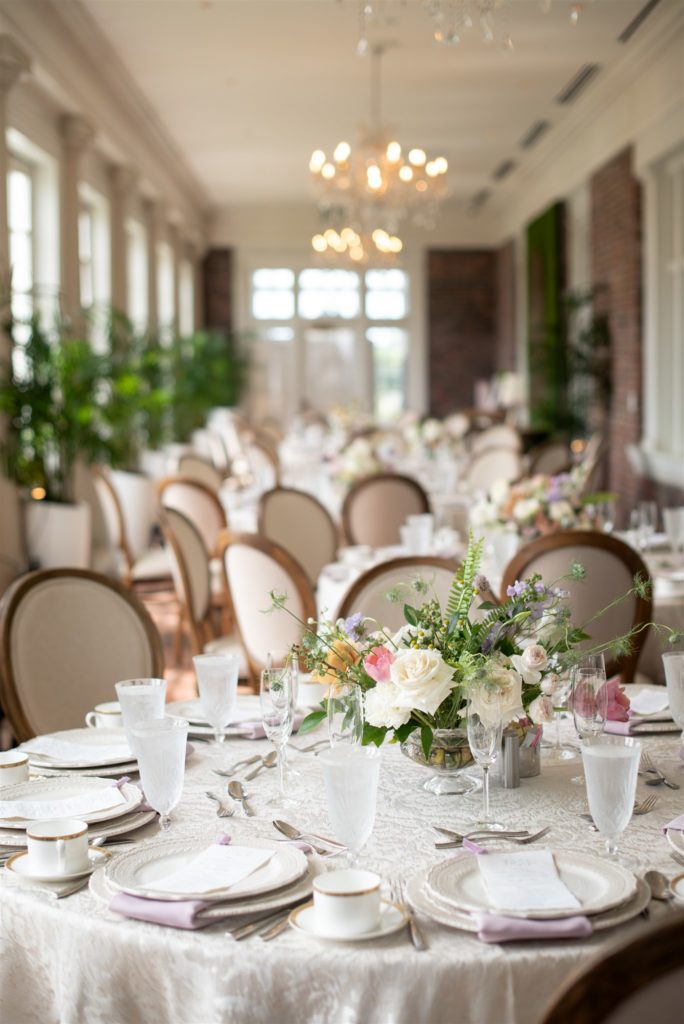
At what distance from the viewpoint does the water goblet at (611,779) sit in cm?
167

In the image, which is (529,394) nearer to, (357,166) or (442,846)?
(357,166)

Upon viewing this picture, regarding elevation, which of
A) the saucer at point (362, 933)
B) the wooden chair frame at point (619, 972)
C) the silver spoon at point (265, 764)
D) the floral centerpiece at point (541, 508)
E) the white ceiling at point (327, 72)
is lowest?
the saucer at point (362, 933)

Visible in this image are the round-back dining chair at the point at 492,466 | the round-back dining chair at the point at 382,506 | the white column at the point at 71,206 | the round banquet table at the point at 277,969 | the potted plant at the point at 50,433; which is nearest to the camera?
the round banquet table at the point at 277,969

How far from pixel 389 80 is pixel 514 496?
6.32 meters

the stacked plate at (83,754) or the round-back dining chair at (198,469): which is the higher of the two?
the round-back dining chair at (198,469)

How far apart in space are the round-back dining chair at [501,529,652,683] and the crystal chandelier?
241 inches

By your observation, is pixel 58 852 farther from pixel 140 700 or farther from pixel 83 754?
pixel 83 754

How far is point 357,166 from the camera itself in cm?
1060

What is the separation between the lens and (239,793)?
2.12 m

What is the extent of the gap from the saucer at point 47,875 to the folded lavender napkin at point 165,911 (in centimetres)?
14

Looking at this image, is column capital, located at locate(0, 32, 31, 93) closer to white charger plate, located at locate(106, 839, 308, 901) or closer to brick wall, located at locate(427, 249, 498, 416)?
white charger plate, located at locate(106, 839, 308, 901)

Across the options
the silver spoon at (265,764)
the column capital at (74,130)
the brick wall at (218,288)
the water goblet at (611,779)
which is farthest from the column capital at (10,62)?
the brick wall at (218,288)

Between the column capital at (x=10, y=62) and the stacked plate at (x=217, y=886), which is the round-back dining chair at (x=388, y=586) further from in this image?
the column capital at (x=10, y=62)

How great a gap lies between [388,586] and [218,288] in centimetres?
1551
